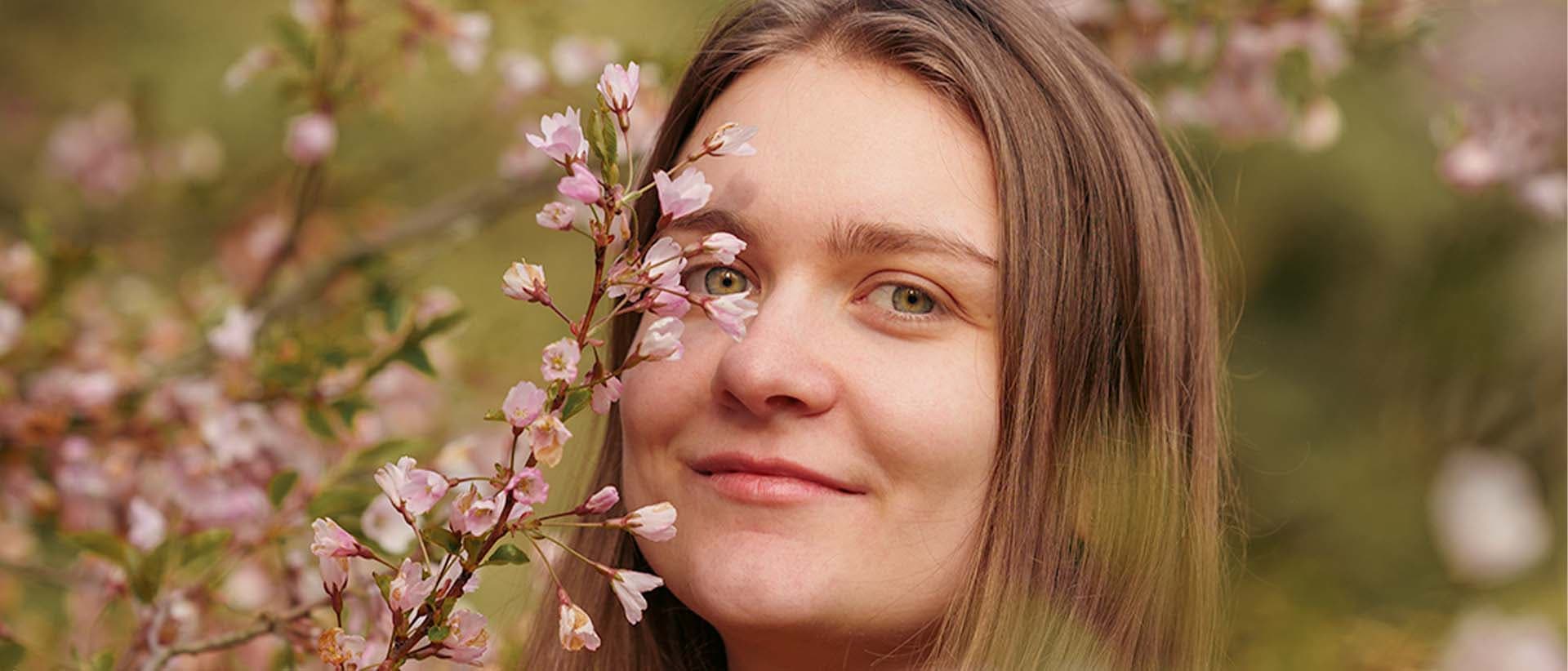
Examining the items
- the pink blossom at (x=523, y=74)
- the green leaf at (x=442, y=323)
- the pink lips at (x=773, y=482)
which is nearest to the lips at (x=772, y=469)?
the pink lips at (x=773, y=482)

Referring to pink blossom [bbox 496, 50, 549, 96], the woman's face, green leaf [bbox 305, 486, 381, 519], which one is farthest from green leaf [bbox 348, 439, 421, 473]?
pink blossom [bbox 496, 50, 549, 96]

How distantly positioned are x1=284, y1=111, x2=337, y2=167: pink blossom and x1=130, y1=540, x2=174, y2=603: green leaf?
0.55 metres

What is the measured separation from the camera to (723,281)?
1.16m

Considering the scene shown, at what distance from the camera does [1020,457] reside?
111cm

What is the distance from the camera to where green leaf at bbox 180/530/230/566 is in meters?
1.24

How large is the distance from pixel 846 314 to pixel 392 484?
352mm

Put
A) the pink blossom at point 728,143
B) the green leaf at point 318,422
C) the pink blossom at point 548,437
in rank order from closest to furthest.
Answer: the pink blossom at point 548,437 → the pink blossom at point 728,143 → the green leaf at point 318,422

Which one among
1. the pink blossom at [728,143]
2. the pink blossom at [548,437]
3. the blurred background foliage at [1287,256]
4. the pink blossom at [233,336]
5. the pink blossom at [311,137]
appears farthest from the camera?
the blurred background foliage at [1287,256]

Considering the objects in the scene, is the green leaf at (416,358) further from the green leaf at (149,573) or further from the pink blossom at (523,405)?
the pink blossom at (523,405)

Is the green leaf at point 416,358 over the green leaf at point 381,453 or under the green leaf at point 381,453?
over

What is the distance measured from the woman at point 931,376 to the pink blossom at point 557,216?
0.61ft

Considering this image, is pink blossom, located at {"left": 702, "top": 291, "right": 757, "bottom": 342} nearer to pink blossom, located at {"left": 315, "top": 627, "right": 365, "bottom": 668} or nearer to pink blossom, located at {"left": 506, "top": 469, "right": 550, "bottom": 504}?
pink blossom, located at {"left": 506, "top": 469, "right": 550, "bottom": 504}

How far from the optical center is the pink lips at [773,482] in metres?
1.07

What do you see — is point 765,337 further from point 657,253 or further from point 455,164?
point 455,164
